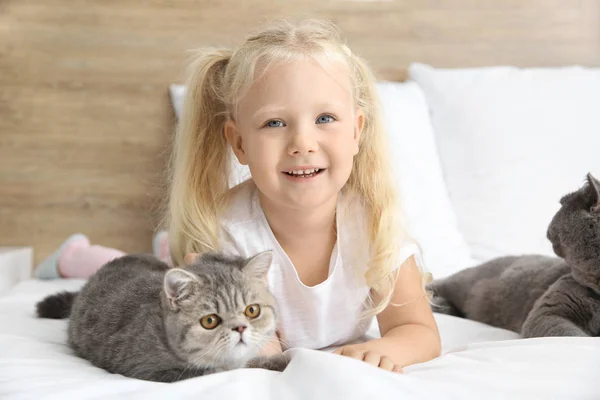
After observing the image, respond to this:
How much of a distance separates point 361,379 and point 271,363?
286 millimetres

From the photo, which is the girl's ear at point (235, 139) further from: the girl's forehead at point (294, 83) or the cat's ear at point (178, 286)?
the cat's ear at point (178, 286)

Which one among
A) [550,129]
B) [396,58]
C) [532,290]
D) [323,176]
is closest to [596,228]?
[532,290]

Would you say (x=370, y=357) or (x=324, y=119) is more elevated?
(x=324, y=119)

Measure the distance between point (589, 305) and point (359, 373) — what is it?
2.45 ft

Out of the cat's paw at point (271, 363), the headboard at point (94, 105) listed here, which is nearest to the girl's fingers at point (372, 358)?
the cat's paw at point (271, 363)

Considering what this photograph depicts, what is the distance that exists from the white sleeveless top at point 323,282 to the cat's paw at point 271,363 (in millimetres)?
347

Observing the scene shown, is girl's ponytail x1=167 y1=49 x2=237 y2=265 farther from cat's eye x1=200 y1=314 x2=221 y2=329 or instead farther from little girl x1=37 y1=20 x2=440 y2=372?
cat's eye x1=200 y1=314 x2=221 y2=329

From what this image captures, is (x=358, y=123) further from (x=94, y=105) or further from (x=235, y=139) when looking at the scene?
(x=94, y=105)

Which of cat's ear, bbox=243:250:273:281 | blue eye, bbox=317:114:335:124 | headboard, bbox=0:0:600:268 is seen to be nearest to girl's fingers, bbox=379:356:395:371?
cat's ear, bbox=243:250:273:281

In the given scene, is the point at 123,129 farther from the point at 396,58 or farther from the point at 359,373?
the point at 359,373

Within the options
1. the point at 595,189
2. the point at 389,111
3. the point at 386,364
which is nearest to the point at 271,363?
the point at 386,364

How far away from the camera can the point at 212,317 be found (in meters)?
1.21

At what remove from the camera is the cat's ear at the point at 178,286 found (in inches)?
47.0

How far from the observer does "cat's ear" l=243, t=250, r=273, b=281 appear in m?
1.30
